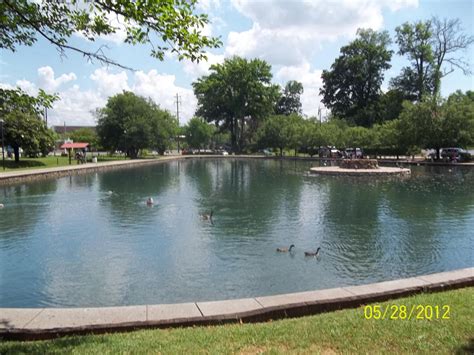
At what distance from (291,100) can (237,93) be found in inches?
1242

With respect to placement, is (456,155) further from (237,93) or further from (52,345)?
(52,345)

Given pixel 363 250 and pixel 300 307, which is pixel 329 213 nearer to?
pixel 363 250

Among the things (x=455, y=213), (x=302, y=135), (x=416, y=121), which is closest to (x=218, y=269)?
(x=455, y=213)

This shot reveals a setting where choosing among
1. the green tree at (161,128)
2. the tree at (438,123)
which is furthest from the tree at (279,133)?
the tree at (438,123)

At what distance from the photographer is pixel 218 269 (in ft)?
33.9

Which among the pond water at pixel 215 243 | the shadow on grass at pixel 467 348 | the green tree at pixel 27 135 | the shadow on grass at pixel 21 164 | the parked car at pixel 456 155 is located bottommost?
the pond water at pixel 215 243

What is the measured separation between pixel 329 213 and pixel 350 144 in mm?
46919

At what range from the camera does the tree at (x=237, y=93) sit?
8088 centimetres

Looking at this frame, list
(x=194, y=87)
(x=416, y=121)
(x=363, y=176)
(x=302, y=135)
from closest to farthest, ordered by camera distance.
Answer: (x=363, y=176), (x=416, y=121), (x=302, y=135), (x=194, y=87)

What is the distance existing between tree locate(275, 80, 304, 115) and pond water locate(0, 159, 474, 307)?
86226 mm

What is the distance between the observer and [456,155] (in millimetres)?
47812
